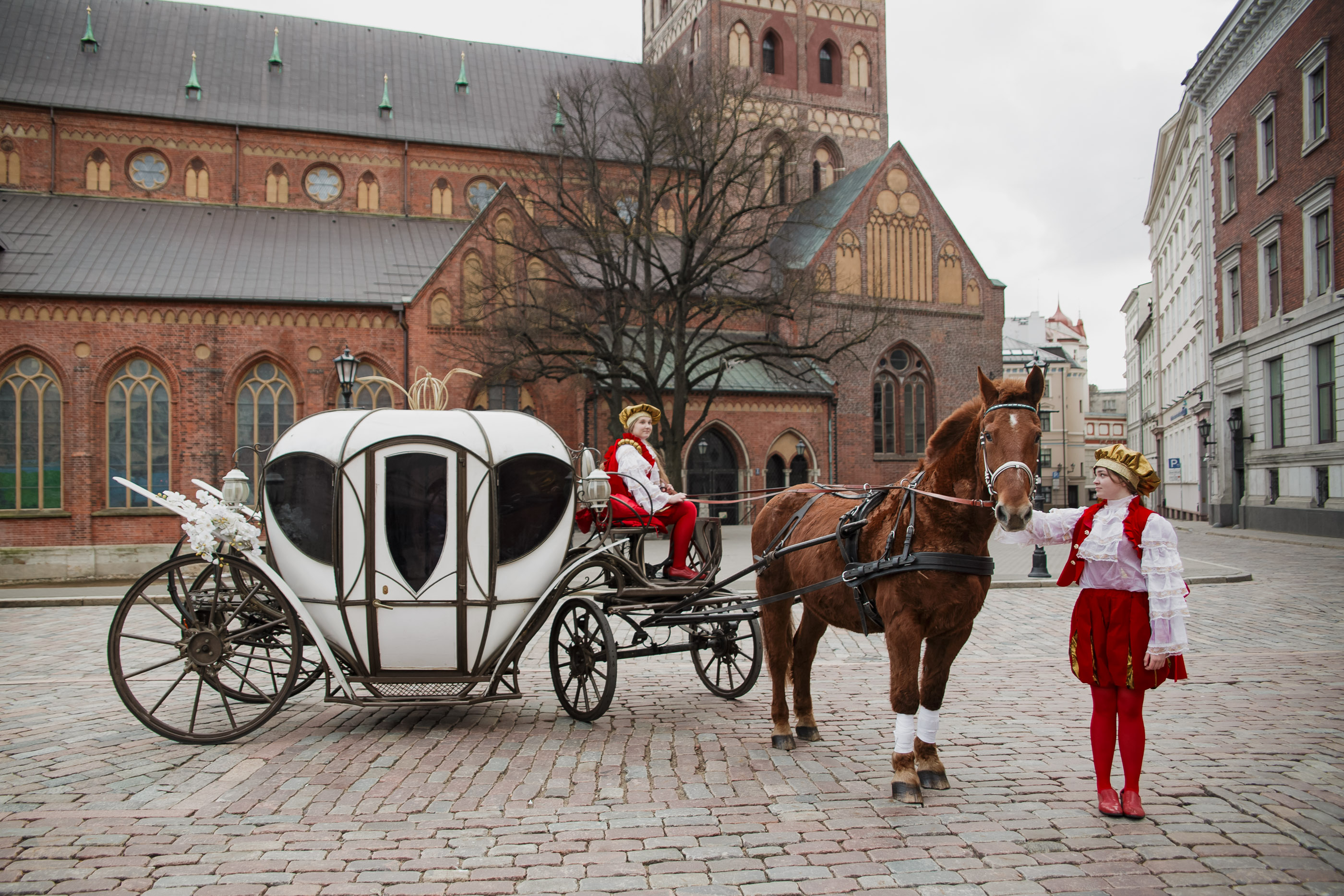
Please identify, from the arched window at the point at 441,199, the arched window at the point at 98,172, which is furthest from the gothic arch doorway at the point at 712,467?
the arched window at the point at 98,172

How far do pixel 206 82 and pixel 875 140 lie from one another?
81.9 ft

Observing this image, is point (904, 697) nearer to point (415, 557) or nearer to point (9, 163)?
point (415, 557)

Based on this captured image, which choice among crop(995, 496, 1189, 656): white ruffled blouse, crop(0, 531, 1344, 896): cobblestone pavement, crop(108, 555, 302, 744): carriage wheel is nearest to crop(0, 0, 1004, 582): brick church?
crop(108, 555, 302, 744): carriage wheel

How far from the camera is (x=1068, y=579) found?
15.1ft

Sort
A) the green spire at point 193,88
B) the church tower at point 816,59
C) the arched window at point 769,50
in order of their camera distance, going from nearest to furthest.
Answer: the green spire at point 193,88 → the church tower at point 816,59 → the arched window at point 769,50

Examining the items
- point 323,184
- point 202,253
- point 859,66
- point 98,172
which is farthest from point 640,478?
point 859,66

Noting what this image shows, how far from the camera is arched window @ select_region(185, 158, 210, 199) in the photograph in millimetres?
31266

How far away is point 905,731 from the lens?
190 inches

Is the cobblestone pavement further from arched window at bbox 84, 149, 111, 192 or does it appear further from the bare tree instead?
arched window at bbox 84, 149, 111, 192

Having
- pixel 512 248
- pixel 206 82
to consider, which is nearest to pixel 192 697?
pixel 512 248

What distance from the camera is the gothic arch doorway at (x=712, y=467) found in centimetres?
3162

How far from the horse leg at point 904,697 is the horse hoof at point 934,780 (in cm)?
12

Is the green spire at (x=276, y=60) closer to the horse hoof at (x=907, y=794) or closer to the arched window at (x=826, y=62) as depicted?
the arched window at (x=826, y=62)

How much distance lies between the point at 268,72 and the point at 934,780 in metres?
35.6
